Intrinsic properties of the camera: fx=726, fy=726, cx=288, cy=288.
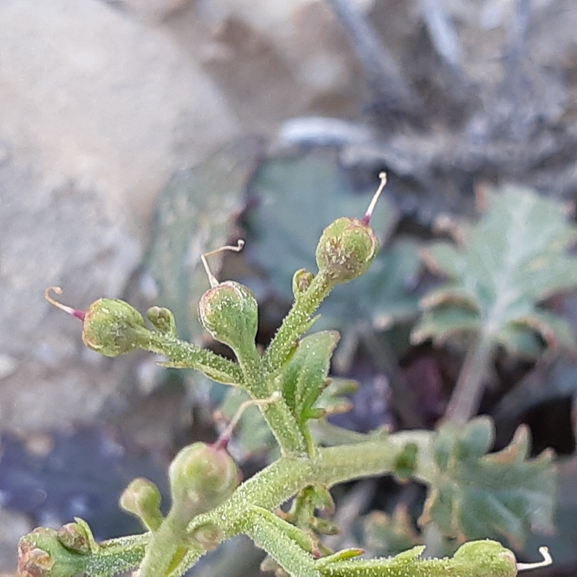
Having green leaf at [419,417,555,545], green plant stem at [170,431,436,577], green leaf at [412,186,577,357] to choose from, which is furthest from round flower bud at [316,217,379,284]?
green leaf at [412,186,577,357]

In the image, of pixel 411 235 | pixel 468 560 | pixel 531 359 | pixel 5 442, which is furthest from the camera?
pixel 411 235

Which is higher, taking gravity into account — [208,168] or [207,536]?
[208,168]

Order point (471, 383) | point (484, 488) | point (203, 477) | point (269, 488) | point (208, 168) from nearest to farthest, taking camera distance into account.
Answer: point (203, 477), point (269, 488), point (484, 488), point (471, 383), point (208, 168)

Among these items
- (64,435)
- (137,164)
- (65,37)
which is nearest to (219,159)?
(137,164)

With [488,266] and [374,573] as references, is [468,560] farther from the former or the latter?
[488,266]

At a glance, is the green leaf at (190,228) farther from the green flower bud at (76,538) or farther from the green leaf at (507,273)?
the green flower bud at (76,538)

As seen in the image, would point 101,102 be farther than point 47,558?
Yes

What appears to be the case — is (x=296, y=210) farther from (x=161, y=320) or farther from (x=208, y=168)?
(x=161, y=320)

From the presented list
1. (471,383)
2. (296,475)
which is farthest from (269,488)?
(471,383)
